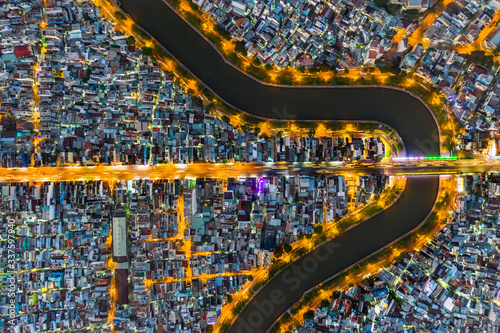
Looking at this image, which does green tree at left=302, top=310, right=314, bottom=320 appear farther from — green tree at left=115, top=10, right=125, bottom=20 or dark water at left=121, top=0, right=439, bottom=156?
green tree at left=115, top=10, right=125, bottom=20

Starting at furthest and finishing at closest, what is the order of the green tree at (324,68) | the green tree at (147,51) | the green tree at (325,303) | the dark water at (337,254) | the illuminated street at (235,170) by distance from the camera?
the dark water at (337,254)
the green tree at (324,68)
the illuminated street at (235,170)
the green tree at (147,51)
the green tree at (325,303)

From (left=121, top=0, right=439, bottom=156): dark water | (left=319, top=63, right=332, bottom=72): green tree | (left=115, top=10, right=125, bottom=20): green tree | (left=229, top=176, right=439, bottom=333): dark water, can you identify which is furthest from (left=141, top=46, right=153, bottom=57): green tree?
(left=229, top=176, right=439, bottom=333): dark water

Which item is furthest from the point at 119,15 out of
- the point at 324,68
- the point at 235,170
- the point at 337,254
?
the point at 337,254

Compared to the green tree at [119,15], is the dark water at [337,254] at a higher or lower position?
lower

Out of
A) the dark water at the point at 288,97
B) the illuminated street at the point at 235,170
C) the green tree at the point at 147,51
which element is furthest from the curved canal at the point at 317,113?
the green tree at the point at 147,51

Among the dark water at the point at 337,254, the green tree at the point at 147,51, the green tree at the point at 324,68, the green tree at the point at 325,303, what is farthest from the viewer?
the dark water at the point at 337,254

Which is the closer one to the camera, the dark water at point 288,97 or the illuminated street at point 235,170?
the illuminated street at point 235,170

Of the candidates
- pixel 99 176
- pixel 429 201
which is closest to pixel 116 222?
pixel 99 176

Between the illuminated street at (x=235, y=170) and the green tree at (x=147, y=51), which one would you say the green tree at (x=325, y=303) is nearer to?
the illuminated street at (x=235, y=170)
